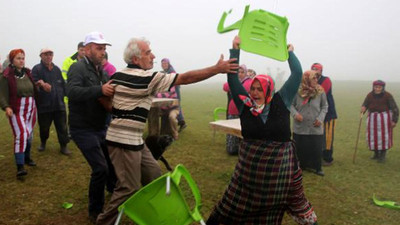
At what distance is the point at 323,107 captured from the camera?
18.7 ft

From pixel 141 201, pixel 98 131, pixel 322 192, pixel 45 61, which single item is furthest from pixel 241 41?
pixel 45 61

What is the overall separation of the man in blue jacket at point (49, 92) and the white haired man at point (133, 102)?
3242 mm

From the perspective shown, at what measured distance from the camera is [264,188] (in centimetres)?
274

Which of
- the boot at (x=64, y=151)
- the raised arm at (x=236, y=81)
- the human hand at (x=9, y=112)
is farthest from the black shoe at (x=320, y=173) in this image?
the human hand at (x=9, y=112)

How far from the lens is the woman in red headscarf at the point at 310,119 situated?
18.3 feet

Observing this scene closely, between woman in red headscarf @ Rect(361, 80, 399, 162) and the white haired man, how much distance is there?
5540 mm

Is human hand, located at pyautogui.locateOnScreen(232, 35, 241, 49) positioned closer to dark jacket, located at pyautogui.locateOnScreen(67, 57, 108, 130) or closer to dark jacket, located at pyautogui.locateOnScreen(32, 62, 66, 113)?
dark jacket, located at pyautogui.locateOnScreen(67, 57, 108, 130)

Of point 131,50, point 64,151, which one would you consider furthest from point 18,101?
point 131,50

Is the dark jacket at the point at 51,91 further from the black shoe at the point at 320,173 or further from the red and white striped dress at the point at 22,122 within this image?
the black shoe at the point at 320,173

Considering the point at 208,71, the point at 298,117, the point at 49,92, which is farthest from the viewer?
the point at 49,92

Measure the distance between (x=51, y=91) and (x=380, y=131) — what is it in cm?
662

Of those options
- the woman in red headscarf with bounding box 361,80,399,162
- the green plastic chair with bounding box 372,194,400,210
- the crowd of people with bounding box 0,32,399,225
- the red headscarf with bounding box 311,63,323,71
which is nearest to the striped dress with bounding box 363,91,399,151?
the woman in red headscarf with bounding box 361,80,399,162

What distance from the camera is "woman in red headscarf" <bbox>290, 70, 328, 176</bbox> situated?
557cm

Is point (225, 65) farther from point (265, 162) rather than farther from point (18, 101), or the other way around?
point (18, 101)
